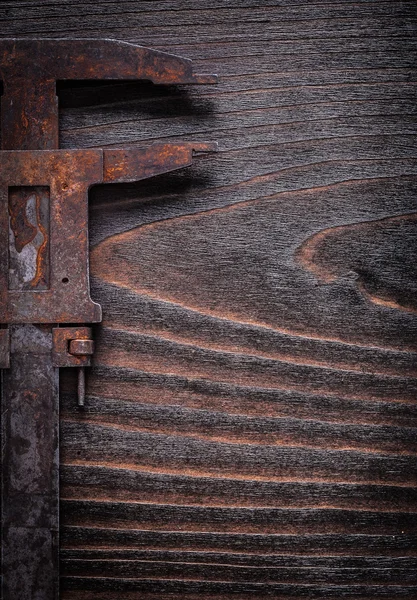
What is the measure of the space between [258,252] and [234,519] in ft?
1.60

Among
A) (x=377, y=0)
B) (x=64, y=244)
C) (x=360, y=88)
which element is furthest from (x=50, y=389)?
(x=377, y=0)

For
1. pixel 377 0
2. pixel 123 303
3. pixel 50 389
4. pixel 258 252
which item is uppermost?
pixel 377 0

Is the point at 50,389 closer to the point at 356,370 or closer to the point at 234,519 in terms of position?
the point at 234,519

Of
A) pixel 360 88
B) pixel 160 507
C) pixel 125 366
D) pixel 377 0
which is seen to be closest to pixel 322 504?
pixel 160 507

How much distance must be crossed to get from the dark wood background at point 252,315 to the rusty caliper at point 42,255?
1.7 inches

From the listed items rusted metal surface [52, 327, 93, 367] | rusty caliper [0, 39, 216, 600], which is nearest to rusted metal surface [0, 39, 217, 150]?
rusty caliper [0, 39, 216, 600]

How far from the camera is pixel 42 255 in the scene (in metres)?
0.95

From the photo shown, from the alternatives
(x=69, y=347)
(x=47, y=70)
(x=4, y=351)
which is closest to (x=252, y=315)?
(x=69, y=347)

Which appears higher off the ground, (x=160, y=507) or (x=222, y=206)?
(x=222, y=206)

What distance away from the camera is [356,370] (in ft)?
3.19

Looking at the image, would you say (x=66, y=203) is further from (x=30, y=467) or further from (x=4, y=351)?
(x=30, y=467)

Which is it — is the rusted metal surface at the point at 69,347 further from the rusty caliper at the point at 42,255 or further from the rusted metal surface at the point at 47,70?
the rusted metal surface at the point at 47,70

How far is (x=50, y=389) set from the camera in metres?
0.94

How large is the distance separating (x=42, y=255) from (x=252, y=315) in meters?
0.39
